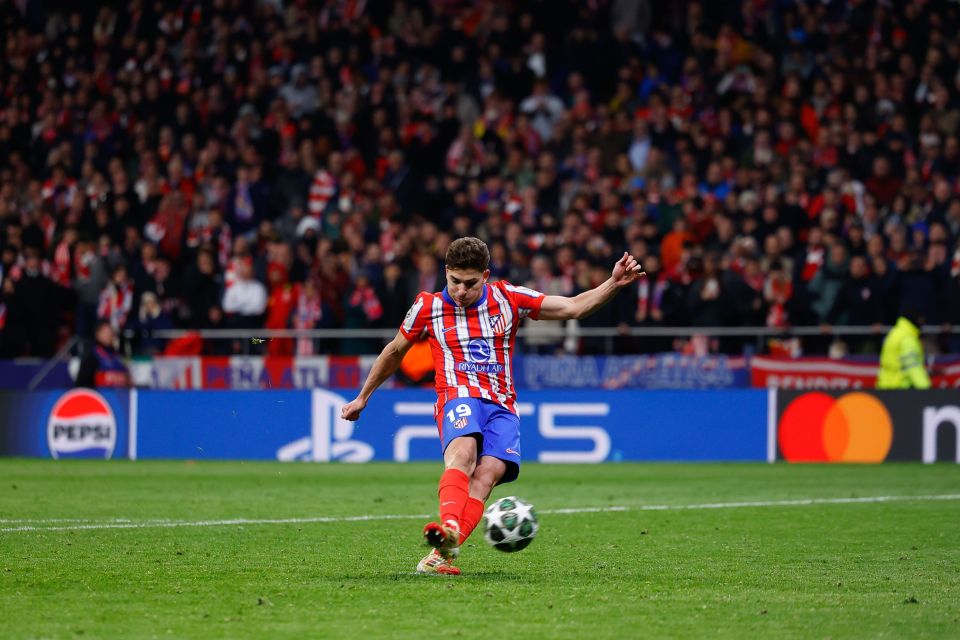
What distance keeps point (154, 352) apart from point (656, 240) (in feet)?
24.3

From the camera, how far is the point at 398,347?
28.0 feet

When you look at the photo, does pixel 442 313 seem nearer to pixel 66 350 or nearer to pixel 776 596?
pixel 776 596

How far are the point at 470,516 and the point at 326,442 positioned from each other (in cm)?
1280

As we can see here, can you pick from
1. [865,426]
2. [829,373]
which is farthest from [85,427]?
[865,426]

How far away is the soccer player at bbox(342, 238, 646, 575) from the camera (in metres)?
8.25

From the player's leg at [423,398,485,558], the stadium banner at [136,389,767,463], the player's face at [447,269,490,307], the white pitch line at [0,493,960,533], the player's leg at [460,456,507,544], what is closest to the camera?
the player's leg at [423,398,485,558]

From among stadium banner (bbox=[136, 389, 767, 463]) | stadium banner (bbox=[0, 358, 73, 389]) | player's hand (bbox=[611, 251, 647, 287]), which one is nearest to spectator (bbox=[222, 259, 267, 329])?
stadium banner (bbox=[136, 389, 767, 463])

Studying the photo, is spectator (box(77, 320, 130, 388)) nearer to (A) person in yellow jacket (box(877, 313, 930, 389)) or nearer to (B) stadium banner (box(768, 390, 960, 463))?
(B) stadium banner (box(768, 390, 960, 463))

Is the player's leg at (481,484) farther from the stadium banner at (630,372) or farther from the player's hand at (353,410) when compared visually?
the stadium banner at (630,372)

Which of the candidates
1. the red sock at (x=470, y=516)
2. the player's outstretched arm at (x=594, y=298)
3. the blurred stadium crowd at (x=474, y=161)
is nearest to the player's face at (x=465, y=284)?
the player's outstretched arm at (x=594, y=298)

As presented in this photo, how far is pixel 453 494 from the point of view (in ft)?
26.2

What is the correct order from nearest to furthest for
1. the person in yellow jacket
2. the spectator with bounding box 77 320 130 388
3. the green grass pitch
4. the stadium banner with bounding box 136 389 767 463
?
the green grass pitch < the person in yellow jacket < the stadium banner with bounding box 136 389 767 463 < the spectator with bounding box 77 320 130 388

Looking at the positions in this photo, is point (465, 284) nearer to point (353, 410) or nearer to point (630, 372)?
point (353, 410)

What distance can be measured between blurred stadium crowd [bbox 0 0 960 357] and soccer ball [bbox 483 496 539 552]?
12.5 meters
